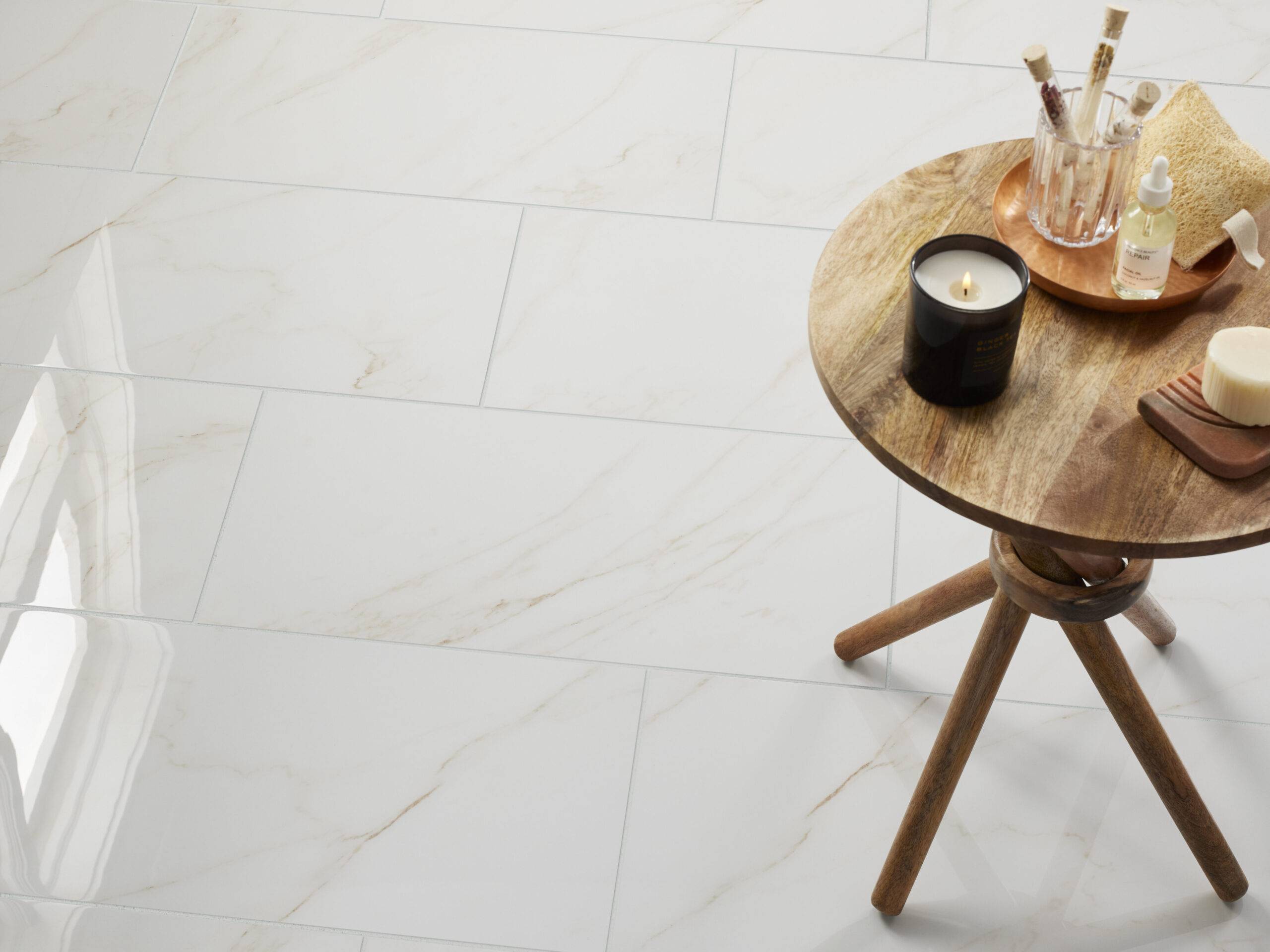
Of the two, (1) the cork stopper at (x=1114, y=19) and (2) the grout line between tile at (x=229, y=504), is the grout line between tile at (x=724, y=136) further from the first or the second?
(1) the cork stopper at (x=1114, y=19)

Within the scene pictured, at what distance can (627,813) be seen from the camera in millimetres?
1253

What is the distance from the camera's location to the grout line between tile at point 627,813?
1191 mm

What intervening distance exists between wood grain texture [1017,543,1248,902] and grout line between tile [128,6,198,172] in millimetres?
1444

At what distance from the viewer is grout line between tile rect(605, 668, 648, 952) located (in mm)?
1191

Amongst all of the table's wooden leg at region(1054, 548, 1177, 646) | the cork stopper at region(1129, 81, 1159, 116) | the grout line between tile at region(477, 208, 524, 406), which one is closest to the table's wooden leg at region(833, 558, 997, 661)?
the table's wooden leg at region(1054, 548, 1177, 646)

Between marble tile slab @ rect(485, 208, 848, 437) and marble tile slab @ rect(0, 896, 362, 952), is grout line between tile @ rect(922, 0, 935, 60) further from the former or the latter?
marble tile slab @ rect(0, 896, 362, 952)

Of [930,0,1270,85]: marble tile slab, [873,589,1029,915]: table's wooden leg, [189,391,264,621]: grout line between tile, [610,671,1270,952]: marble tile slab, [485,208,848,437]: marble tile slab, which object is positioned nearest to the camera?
[873,589,1029,915]: table's wooden leg

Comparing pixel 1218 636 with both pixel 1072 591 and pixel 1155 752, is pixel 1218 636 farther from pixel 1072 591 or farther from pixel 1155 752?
pixel 1072 591

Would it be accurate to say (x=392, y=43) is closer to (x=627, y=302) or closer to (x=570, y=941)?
(x=627, y=302)

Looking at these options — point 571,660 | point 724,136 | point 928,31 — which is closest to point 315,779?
point 571,660

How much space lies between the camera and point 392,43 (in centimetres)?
191

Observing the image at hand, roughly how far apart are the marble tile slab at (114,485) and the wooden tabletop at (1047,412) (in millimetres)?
891

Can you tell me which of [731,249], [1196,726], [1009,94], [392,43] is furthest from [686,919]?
[392,43]

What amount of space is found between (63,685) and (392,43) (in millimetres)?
1103
